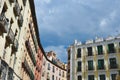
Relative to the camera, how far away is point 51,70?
70.2 meters

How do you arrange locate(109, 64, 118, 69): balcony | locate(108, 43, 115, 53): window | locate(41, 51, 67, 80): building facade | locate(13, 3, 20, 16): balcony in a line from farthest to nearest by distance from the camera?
locate(41, 51, 67, 80): building facade → locate(108, 43, 115, 53): window → locate(109, 64, 118, 69): balcony → locate(13, 3, 20, 16): balcony

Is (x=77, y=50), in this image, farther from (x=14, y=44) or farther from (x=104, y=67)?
(x=14, y=44)

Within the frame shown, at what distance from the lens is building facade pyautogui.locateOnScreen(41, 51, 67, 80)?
2562 inches

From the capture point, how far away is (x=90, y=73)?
45.0m

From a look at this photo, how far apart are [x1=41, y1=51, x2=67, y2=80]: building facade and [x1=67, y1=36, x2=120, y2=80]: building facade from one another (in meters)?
17.3

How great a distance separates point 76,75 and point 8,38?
2639cm

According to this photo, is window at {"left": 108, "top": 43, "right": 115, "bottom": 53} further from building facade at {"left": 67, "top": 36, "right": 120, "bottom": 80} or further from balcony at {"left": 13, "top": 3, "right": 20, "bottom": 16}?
balcony at {"left": 13, "top": 3, "right": 20, "bottom": 16}

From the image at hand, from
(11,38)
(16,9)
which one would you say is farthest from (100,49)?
(11,38)

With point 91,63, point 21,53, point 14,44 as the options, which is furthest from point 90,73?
point 14,44

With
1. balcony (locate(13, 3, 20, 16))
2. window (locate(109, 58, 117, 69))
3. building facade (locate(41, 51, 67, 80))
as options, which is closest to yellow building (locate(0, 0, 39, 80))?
balcony (locate(13, 3, 20, 16))

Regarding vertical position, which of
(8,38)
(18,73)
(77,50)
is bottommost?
(18,73)

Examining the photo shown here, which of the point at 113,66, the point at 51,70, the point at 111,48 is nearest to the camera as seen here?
the point at 113,66

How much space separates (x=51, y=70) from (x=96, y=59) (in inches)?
1079

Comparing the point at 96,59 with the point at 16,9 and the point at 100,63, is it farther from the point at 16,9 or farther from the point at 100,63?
the point at 16,9
